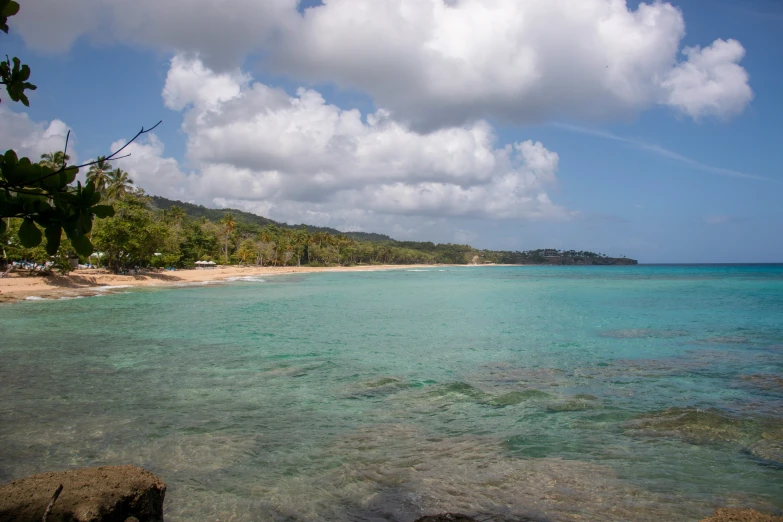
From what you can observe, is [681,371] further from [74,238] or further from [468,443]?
[74,238]

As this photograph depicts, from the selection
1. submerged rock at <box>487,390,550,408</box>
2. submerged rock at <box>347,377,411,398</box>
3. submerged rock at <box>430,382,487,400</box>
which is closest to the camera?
submerged rock at <box>487,390,550,408</box>

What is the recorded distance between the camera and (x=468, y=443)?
652 cm

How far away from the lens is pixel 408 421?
24.3 ft

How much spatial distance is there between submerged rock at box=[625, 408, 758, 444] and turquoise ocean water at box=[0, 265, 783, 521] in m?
0.04

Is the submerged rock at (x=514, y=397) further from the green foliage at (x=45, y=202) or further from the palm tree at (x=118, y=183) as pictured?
the palm tree at (x=118, y=183)

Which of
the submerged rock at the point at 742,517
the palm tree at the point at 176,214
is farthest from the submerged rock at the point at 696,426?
the palm tree at the point at 176,214

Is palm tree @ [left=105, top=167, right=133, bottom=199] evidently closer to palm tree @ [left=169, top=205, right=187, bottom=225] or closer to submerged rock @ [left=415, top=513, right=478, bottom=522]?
palm tree @ [left=169, top=205, right=187, bottom=225]

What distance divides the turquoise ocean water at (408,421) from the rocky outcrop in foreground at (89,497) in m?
1.25

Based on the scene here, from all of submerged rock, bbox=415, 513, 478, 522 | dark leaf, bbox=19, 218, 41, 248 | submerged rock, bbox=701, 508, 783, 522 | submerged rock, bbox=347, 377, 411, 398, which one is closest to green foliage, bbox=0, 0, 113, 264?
dark leaf, bbox=19, 218, 41, 248

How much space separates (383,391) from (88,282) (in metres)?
43.1

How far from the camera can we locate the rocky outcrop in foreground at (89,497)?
3146 millimetres

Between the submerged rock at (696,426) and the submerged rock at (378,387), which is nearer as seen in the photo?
the submerged rock at (696,426)

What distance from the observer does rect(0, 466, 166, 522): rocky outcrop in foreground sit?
3146mm

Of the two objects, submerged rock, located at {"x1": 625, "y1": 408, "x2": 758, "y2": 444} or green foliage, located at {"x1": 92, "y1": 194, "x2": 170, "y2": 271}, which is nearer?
submerged rock, located at {"x1": 625, "y1": 408, "x2": 758, "y2": 444}
